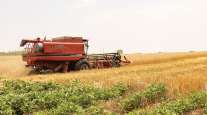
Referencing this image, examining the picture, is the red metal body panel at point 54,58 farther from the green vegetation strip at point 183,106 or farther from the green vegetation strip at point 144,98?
the green vegetation strip at point 183,106

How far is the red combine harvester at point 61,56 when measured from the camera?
29.6 m

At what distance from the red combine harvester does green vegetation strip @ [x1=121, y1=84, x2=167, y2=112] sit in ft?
50.6

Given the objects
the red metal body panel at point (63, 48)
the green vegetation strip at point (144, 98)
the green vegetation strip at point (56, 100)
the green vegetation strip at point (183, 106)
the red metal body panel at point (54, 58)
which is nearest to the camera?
the green vegetation strip at point (183, 106)

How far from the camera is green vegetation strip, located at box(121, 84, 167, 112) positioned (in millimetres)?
14289

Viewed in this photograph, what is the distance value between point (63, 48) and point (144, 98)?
53.2 ft

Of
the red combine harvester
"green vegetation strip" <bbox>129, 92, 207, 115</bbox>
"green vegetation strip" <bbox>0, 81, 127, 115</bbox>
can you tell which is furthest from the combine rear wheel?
"green vegetation strip" <bbox>129, 92, 207, 115</bbox>

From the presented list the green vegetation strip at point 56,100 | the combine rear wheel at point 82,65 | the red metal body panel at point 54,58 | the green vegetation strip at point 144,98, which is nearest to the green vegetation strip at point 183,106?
the green vegetation strip at point 144,98

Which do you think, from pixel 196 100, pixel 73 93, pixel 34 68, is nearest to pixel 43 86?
pixel 73 93

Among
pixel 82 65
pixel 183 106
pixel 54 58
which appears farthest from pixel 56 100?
pixel 82 65

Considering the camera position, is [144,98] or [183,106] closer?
[183,106]

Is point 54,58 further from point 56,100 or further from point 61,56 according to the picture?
point 56,100

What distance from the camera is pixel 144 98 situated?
14.5m

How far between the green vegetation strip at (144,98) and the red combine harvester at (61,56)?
1541cm

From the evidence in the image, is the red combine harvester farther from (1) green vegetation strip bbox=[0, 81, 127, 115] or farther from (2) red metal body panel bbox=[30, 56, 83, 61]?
(1) green vegetation strip bbox=[0, 81, 127, 115]
